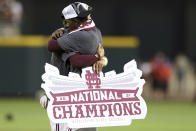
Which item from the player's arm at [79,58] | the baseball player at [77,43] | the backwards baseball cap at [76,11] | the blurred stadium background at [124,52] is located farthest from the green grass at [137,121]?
the backwards baseball cap at [76,11]

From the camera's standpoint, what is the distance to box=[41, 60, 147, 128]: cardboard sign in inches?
333

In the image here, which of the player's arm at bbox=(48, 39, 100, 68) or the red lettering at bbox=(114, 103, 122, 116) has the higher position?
the player's arm at bbox=(48, 39, 100, 68)

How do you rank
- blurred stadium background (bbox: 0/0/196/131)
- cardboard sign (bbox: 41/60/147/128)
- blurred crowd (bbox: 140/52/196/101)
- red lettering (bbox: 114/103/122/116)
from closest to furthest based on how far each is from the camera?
cardboard sign (bbox: 41/60/147/128)
red lettering (bbox: 114/103/122/116)
blurred stadium background (bbox: 0/0/196/131)
blurred crowd (bbox: 140/52/196/101)

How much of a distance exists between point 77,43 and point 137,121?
32.9ft

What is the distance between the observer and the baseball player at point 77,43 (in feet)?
28.4

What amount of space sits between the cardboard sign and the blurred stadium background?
558 centimetres

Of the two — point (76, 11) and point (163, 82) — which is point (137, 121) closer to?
point (163, 82)

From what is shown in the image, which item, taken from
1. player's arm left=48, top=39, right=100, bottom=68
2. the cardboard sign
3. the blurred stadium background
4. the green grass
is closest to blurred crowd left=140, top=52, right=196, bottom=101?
the blurred stadium background

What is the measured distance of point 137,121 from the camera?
60.7ft

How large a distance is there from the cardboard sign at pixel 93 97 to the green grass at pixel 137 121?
667cm

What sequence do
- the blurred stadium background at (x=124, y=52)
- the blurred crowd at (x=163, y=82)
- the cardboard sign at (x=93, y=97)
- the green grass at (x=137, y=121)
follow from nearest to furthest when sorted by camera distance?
the cardboard sign at (x=93, y=97) < the green grass at (x=137, y=121) < the blurred stadium background at (x=124, y=52) < the blurred crowd at (x=163, y=82)

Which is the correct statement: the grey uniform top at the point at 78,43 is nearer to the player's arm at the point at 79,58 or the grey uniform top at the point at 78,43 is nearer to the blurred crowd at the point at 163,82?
the player's arm at the point at 79,58

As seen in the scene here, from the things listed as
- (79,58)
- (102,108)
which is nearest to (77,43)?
(79,58)

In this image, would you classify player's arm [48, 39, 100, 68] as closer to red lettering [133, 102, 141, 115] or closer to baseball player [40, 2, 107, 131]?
baseball player [40, 2, 107, 131]
